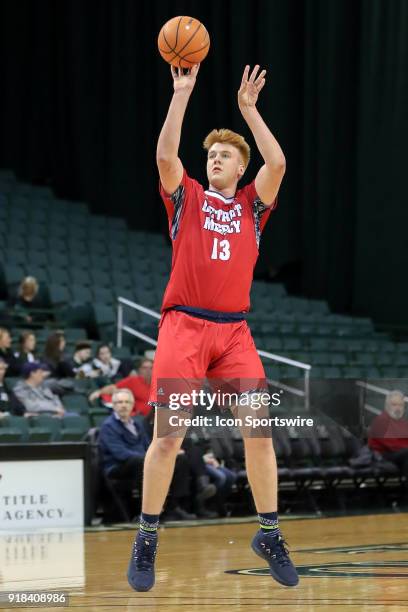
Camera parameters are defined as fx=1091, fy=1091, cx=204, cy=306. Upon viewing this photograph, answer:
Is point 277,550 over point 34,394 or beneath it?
over

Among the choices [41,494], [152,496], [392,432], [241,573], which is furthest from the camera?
[392,432]

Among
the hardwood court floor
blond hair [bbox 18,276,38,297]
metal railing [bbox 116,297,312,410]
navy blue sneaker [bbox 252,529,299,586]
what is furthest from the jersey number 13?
blond hair [bbox 18,276,38,297]

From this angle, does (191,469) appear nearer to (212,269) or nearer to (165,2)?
(212,269)

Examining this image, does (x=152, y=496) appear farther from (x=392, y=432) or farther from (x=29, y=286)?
(x=29, y=286)

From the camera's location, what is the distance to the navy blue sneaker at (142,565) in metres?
4.67

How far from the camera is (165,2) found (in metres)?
20.1

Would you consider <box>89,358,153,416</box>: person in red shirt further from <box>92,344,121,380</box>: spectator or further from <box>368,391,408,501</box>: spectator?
<box>368,391,408,501</box>: spectator

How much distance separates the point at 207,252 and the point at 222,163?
457 millimetres

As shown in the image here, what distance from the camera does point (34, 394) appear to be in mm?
10055

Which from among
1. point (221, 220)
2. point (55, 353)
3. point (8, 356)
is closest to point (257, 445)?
point (221, 220)

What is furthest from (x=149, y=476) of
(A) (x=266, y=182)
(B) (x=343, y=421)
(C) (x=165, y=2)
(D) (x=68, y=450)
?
(C) (x=165, y=2)

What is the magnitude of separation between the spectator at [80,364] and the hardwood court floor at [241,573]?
3.22 m

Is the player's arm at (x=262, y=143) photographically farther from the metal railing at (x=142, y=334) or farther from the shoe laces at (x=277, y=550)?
the metal railing at (x=142, y=334)

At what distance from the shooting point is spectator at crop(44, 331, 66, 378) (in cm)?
1115
